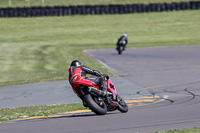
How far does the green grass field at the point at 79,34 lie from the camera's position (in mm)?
27525

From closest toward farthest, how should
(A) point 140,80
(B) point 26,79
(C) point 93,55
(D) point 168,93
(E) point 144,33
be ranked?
(D) point 168,93, (A) point 140,80, (B) point 26,79, (C) point 93,55, (E) point 144,33

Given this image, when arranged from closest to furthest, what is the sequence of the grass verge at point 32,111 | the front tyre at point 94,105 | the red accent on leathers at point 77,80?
the front tyre at point 94,105, the red accent on leathers at point 77,80, the grass verge at point 32,111

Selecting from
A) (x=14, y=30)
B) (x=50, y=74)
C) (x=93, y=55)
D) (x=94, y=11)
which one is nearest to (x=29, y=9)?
(x=14, y=30)

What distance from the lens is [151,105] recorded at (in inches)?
476

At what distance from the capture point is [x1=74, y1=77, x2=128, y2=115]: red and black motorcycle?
10.1 m

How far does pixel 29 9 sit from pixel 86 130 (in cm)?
3460

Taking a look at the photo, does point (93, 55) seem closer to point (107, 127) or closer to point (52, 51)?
point (52, 51)

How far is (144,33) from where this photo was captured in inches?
1539

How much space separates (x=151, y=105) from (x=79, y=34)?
93.5 ft

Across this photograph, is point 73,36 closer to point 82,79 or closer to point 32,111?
point 32,111

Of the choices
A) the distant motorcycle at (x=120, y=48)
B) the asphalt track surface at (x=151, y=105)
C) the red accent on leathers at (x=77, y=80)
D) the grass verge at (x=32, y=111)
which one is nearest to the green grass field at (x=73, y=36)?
the distant motorcycle at (x=120, y=48)

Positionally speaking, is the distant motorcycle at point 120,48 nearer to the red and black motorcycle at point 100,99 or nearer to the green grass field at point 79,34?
the green grass field at point 79,34

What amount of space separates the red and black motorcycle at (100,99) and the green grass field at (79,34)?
13.4 m

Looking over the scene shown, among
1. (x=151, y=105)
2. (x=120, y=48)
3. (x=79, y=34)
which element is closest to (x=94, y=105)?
(x=151, y=105)
